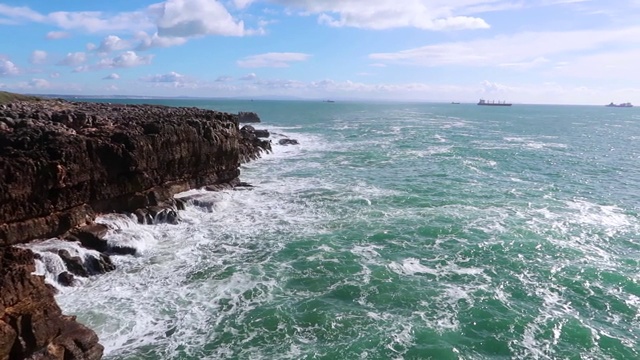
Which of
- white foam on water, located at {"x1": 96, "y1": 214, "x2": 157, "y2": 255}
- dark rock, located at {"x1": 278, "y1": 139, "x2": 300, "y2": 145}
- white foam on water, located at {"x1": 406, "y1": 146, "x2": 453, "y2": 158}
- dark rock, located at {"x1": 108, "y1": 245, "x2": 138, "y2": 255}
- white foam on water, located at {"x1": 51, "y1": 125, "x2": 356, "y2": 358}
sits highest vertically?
dark rock, located at {"x1": 278, "y1": 139, "x2": 300, "y2": 145}

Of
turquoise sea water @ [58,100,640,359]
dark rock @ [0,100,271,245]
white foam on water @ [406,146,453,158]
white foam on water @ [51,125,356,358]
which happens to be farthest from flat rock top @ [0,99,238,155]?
white foam on water @ [406,146,453,158]

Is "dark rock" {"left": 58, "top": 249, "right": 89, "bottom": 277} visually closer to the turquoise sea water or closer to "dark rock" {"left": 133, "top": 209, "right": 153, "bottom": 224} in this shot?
the turquoise sea water

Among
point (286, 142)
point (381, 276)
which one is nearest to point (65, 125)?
point (381, 276)

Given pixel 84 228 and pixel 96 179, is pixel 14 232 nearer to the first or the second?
pixel 84 228

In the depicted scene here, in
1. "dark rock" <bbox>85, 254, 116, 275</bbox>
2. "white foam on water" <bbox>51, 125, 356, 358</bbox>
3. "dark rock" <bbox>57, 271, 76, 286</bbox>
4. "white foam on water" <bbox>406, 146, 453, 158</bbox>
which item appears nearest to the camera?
"white foam on water" <bbox>51, 125, 356, 358</bbox>

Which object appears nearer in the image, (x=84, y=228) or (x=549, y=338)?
(x=549, y=338)

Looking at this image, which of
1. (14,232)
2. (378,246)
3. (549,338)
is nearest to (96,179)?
(14,232)
